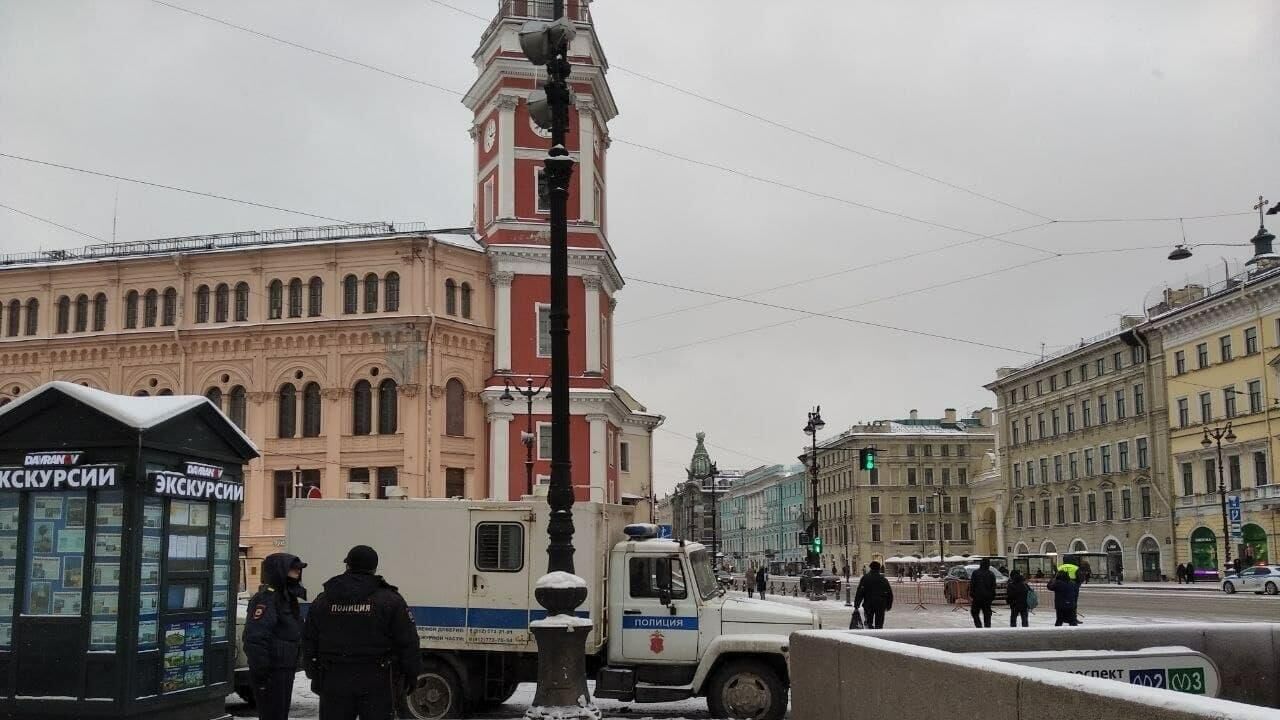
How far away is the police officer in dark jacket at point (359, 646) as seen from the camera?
23.6 ft

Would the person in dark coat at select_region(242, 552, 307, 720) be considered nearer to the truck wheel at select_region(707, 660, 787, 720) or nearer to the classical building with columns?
the truck wheel at select_region(707, 660, 787, 720)

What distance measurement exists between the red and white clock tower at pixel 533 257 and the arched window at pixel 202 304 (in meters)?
12.6

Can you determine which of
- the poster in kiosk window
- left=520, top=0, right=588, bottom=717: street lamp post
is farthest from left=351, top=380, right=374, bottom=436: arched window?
the poster in kiosk window

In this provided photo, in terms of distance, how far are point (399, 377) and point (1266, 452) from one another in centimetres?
4278

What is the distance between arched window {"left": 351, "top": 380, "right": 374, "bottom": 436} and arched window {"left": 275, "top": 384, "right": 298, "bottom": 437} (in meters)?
2.57

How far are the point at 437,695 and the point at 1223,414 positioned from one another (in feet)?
191

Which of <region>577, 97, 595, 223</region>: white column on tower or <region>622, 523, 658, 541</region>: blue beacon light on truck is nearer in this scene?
<region>622, 523, 658, 541</region>: blue beacon light on truck

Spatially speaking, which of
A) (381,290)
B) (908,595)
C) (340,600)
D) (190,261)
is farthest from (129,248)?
(340,600)

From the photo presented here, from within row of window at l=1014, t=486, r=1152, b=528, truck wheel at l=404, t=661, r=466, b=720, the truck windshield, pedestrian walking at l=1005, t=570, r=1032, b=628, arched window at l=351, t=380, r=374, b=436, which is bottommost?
truck wheel at l=404, t=661, r=466, b=720

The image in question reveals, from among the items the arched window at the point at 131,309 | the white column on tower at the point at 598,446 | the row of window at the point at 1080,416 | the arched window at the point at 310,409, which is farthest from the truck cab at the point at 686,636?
the row of window at the point at 1080,416

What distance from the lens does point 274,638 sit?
9531mm

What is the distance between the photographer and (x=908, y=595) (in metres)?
53.0

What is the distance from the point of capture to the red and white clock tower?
4906cm

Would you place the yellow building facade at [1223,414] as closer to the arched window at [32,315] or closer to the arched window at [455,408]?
the arched window at [455,408]
